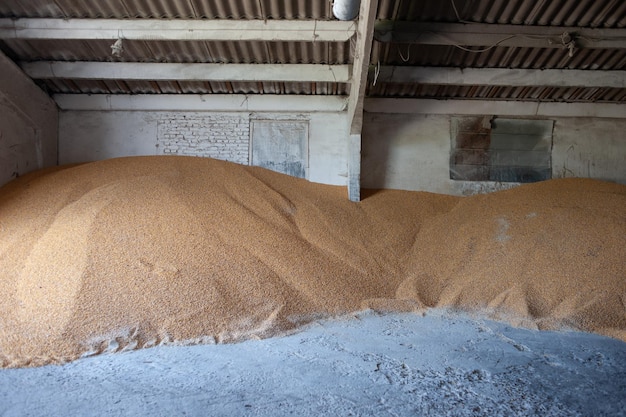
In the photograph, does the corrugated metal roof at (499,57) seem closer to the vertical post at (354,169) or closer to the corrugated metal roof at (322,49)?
the corrugated metal roof at (322,49)

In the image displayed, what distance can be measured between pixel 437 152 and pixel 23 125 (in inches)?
273

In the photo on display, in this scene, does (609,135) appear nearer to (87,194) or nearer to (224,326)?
(224,326)

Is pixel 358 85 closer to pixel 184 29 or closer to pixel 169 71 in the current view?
pixel 184 29

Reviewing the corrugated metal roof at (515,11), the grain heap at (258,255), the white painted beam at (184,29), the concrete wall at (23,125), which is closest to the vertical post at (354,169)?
the grain heap at (258,255)

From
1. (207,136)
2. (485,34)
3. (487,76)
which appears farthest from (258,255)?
(487,76)

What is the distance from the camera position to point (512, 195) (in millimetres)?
7512

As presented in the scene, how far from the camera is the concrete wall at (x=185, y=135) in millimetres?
8414

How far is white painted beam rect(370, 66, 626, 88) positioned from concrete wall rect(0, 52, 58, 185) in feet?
18.2

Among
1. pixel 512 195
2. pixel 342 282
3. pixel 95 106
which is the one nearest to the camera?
pixel 342 282

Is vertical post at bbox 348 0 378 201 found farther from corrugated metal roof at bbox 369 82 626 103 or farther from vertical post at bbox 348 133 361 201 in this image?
corrugated metal roof at bbox 369 82 626 103

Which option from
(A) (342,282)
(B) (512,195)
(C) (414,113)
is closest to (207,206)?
(A) (342,282)

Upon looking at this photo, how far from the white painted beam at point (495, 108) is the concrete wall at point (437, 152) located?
0.16 m

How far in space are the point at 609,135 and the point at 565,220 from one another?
3.25 meters

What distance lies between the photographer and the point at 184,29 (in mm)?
6477
